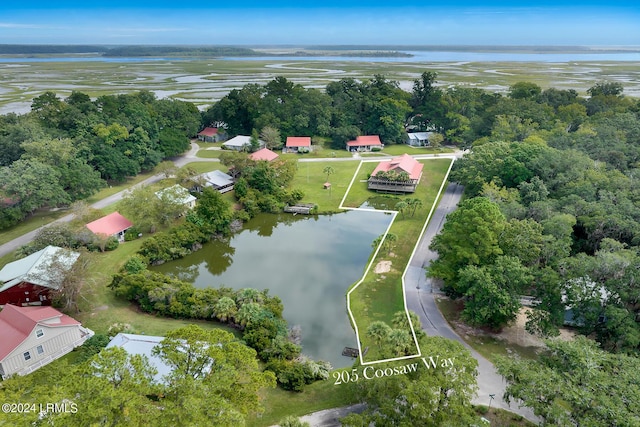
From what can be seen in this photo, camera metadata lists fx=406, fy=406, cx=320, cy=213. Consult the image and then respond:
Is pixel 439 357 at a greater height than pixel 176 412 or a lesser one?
lesser

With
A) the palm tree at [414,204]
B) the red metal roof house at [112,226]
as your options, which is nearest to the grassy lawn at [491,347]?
the palm tree at [414,204]

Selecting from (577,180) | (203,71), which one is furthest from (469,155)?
(203,71)

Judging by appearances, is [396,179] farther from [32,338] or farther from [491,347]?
[32,338]

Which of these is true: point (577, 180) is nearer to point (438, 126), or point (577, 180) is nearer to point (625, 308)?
point (625, 308)

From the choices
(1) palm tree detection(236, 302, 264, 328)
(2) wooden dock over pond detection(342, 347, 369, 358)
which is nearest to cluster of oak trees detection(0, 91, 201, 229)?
(1) palm tree detection(236, 302, 264, 328)

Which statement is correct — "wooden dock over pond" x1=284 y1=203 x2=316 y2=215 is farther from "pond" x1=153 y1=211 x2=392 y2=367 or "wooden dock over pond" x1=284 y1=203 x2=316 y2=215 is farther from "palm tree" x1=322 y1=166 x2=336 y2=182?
"palm tree" x1=322 y1=166 x2=336 y2=182

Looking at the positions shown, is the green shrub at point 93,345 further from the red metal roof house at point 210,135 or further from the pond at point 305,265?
the red metal roof house at point 210,135
